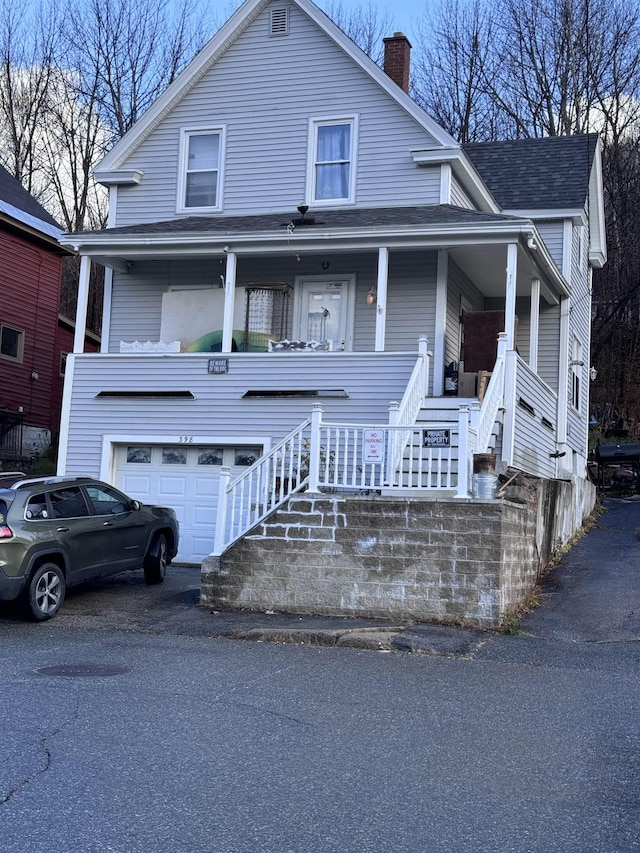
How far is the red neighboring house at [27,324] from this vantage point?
82.7ft

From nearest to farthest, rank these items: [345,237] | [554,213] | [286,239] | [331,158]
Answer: [345,237] → [286,239] → [331,158] → [554,213]

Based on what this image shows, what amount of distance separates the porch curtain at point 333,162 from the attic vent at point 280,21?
2.12 metres

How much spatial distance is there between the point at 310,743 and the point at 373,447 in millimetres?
5608

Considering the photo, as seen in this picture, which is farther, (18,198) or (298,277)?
(18,198)

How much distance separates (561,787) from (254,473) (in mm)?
7506

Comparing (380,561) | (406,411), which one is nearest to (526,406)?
(406,411)

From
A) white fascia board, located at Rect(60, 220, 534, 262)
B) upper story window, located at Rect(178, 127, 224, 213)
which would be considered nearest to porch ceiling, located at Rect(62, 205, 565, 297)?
white fascia board, located at Rect(60, 220, 534, 262)

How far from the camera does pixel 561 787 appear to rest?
5.63 meters

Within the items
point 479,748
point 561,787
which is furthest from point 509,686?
point 561,787

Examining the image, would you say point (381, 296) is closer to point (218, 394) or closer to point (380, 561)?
point (218, 394)

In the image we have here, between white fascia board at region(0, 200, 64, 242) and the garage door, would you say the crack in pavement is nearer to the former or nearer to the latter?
the garage door

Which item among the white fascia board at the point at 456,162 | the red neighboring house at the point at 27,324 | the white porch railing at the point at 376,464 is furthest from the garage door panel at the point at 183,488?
the red neighboring house at the point at 27,324

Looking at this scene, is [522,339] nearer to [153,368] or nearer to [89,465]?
[153,368]

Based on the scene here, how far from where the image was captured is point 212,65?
63.7 feet
